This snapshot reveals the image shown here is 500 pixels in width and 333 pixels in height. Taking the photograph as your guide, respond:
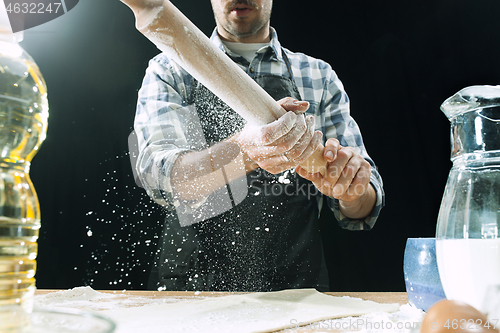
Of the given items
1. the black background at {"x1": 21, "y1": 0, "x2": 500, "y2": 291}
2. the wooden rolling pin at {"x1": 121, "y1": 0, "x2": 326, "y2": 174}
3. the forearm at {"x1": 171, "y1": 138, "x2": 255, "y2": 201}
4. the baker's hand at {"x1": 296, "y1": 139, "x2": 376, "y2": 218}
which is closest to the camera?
the wooden rolling pin at {"x1": 121, "y1": 0, "x2": 326, "y2": 174}

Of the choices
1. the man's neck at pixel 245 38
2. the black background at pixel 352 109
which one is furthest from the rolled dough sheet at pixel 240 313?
the black background at pixel 352 109

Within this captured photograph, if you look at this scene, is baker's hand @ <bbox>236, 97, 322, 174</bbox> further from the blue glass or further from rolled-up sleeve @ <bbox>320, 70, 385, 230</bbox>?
rolled-up sleeve @ <bbox>320, 70, 385, 230</bbox>

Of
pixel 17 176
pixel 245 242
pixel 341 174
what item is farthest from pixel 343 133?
pixel 17 176

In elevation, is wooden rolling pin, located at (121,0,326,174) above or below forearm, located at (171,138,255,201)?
above

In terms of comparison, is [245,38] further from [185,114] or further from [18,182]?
[18,182]

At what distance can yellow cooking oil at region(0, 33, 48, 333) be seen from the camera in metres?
0.25

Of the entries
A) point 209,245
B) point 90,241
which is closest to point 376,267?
point 209,245

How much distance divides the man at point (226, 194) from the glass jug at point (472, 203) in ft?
1.88

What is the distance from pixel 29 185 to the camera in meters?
0.29

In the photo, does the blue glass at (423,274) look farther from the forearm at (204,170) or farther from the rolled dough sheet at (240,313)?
the forearm at (204,170)

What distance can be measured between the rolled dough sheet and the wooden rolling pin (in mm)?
296

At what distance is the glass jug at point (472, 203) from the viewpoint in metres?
0.31

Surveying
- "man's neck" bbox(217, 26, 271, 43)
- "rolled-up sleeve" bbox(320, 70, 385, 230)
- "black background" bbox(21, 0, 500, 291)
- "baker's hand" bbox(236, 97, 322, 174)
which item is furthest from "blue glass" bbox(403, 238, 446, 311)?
"black background" bbox(21, 0, 500, 291)

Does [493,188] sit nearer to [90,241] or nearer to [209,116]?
[209,116]
